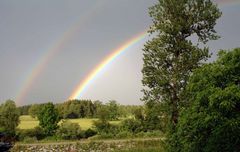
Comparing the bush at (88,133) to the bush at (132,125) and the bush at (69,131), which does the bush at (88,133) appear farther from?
the bush at (132,125)

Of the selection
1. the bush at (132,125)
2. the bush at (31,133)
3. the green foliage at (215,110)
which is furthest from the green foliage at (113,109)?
the green foliage at (215,110)

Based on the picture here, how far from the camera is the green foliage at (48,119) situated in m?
72.1

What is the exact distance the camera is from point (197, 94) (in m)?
28.7

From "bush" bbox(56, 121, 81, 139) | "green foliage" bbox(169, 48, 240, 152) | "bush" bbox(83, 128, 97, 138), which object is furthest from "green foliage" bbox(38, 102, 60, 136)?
"green foliage" bbox(169, 48, 240, 152)

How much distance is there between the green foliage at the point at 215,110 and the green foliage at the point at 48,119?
144ft

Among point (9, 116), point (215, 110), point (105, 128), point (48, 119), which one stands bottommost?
point (215, 110)

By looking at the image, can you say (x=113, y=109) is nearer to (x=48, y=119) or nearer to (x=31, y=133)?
(x=48, y=119)

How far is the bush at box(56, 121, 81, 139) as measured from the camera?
67.7 meters

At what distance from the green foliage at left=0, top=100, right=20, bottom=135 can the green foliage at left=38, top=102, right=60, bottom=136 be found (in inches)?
156

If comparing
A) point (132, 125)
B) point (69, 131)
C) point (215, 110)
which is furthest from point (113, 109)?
point (215, 110)

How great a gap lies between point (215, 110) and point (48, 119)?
1973 inches

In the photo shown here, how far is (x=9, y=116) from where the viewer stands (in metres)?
74.6

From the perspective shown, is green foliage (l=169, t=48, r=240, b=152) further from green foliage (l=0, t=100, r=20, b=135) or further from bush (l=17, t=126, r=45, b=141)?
green foliage (l=0, t=100, r=20, b=135)

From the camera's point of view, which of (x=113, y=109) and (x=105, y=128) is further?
(x=113, y=109)
